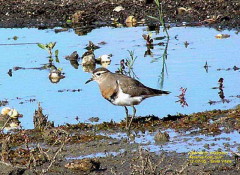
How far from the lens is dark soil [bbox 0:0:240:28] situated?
67.2 feet

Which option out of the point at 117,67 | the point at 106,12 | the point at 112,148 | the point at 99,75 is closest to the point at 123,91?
the point at 99,75

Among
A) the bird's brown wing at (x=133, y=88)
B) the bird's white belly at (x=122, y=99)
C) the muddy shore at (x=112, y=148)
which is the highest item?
the bird's brown wing at (x=133, y=88)

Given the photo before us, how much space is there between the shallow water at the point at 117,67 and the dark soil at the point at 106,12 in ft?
2.63

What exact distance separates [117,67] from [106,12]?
6.29m

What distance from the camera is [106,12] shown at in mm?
21688

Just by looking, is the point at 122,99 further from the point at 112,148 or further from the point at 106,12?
the point at 106,12

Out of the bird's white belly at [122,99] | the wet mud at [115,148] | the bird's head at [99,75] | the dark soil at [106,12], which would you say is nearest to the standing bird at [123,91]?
the bird's white belly at [122,99]

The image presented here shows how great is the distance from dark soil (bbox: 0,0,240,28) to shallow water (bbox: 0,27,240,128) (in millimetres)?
800

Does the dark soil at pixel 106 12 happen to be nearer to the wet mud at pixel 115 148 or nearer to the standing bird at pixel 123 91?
the standing bird at pixel 123 91

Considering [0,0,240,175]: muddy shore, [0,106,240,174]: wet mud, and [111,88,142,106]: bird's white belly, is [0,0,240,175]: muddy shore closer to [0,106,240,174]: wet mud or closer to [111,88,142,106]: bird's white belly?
[0,106,240,174]: wet mud

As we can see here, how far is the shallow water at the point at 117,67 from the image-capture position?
12.4m

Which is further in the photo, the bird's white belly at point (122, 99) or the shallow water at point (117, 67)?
the shallow water at point (117, 67)

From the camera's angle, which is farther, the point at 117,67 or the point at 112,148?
the point at 117,67

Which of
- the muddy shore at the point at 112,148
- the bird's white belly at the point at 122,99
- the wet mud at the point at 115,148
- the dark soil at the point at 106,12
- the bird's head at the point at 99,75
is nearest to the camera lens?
the muddy shore at the point at 112,148
